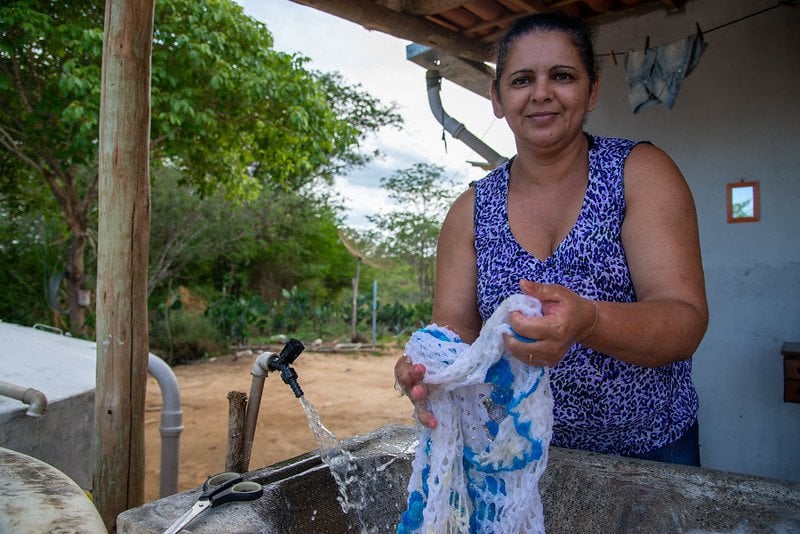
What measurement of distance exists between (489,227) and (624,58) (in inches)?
110

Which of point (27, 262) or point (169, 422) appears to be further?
point (27, 262)

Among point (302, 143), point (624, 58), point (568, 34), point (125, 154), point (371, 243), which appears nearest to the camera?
point (568, 34)

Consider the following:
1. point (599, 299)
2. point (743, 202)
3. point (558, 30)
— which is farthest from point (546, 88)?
point (743, 202)

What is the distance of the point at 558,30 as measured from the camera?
1460mm

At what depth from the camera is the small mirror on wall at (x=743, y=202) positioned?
11.4 feet

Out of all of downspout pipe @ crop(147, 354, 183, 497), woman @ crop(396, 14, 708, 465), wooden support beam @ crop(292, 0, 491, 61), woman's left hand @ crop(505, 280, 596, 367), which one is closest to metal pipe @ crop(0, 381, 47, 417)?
downspout pipe @ crop(147, 354, 183, 497)

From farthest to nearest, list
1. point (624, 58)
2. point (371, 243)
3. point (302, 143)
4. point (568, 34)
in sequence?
1. point (371, 243)
2. point (302, 143)
3. point (624, 58)
4. point (568, 34)

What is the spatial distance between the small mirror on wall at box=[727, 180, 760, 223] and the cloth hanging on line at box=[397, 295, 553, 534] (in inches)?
117

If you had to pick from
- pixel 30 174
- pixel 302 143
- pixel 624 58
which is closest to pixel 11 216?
pixel 30 174

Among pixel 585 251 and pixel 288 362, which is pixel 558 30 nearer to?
pixel 585 251

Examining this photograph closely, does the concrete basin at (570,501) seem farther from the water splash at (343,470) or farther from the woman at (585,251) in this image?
the woman at (585,251)

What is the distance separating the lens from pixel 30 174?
876 cm

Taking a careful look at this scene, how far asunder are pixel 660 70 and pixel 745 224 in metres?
1.08

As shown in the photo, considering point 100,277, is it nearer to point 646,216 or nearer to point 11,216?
point 646,216
